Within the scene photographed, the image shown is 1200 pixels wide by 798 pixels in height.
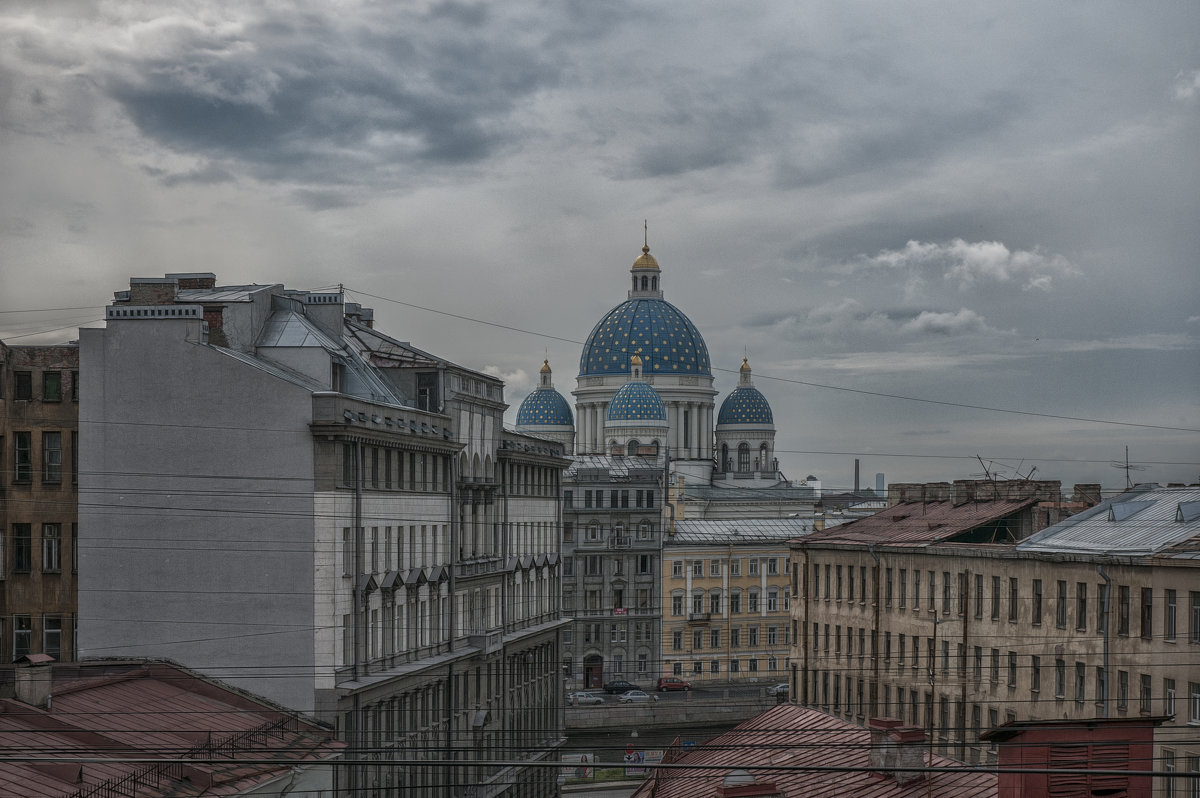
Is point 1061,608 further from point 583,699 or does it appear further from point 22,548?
point 583,699

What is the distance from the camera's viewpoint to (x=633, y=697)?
10175 cm

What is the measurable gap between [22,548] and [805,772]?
23.0 metres

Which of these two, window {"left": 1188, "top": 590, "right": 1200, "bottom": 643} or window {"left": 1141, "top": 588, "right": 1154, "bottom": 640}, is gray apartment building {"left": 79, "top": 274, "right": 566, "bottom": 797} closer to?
window {"left": 1141, "top": 588, "right": 1154, "bottom": 640}

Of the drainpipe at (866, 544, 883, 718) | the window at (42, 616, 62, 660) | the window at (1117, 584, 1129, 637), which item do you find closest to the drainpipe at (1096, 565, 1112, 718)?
the window at (1117, 584, 1129, 637)

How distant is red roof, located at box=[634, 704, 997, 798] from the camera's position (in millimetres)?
32000

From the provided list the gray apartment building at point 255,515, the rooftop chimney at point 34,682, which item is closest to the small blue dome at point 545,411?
the gray apartment building at point 255,515

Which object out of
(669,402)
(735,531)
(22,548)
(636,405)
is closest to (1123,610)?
(22,548)

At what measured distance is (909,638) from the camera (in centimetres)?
6006

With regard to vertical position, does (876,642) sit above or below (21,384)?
below

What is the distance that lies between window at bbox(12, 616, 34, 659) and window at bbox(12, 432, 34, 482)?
3788mm

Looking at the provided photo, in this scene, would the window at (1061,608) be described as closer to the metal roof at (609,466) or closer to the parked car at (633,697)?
the parked car at (633,697)

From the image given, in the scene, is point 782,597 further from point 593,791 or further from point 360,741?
point 360,741

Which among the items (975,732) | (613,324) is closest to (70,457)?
(975,732)

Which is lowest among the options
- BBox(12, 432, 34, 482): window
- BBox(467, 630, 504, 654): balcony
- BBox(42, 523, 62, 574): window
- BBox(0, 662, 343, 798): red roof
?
BBox(467, 630, 504, 654): balcony
